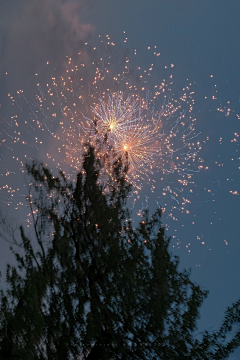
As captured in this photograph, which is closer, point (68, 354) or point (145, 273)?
point (68, 354)

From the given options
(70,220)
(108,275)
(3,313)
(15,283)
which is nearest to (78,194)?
(70,220)

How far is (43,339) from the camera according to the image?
7.03 metres

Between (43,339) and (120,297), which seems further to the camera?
(120,297)

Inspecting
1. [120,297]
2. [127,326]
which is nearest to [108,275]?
[120,297]

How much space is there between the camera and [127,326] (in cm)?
743

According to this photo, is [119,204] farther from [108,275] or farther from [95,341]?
[95,341]

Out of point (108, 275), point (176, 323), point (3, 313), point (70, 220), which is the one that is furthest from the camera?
point (70, 220)

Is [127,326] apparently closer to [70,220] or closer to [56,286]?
[56,286]

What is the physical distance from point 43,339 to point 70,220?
8.88ft

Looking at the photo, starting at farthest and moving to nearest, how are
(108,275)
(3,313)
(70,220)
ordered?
(70,220)
(108,275)
(3,313)

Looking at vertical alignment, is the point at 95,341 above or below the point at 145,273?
below

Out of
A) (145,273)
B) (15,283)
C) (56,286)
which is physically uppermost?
(145,273)

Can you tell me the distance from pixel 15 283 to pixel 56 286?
40.2 inches

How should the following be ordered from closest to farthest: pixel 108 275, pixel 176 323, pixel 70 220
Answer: pixel 176 323, pixel 108 275, pixel 70 220
